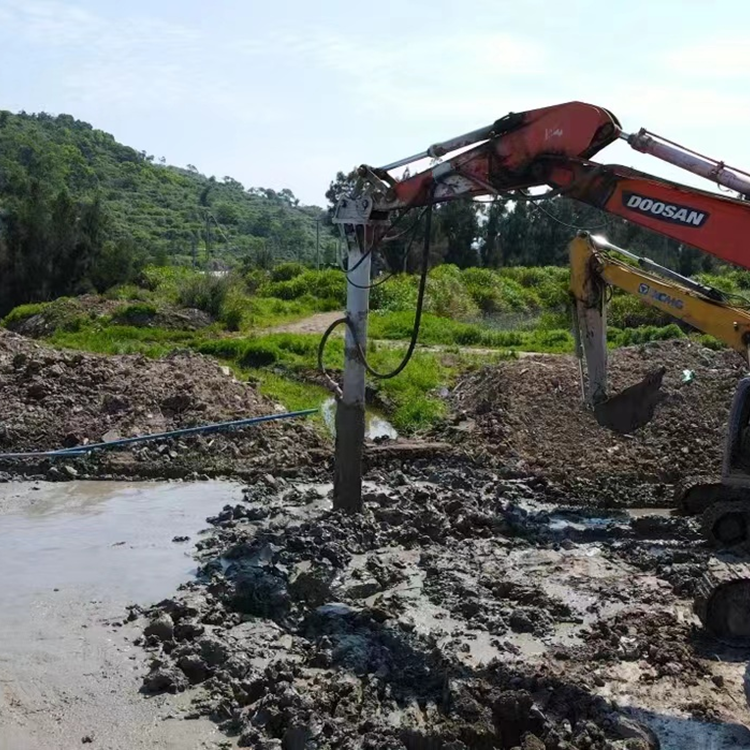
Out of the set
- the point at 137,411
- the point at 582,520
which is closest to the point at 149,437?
the point at 137,411

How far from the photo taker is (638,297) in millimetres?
10211

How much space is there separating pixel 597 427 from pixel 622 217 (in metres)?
7.27

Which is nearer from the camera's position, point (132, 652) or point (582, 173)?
point (132, 652)

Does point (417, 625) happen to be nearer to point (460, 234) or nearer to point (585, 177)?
point (585, 177)

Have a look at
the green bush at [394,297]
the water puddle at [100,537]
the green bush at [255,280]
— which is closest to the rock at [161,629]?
the water puddle at [100,537]

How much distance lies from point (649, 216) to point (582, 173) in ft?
2.23

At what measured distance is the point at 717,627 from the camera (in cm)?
774

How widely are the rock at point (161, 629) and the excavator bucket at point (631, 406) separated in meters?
5.28

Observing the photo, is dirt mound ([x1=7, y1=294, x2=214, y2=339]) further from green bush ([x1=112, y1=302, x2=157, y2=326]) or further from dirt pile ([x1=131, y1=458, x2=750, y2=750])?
dirt pile ([x1=131, y1=458, x2=750, y2=750])

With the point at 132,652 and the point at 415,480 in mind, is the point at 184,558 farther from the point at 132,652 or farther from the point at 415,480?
the point at 415,480

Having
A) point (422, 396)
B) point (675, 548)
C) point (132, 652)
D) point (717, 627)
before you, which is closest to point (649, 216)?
point (717, 627)

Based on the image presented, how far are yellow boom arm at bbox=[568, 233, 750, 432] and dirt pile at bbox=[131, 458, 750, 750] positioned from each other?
1343 mm

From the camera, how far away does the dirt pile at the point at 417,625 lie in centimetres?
616

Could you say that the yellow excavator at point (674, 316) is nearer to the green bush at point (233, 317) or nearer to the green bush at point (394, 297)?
the green bush at point (233, 317)
